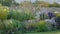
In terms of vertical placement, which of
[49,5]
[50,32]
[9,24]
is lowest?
A: [50,32]

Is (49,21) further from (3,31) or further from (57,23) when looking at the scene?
(3,31)

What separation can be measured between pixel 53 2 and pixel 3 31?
24.0 inches

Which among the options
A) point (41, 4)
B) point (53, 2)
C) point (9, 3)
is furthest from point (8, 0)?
point (53, 2)

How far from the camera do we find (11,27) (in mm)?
1632

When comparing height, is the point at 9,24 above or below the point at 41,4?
below

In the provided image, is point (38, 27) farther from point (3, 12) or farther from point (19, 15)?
point (3, 12)

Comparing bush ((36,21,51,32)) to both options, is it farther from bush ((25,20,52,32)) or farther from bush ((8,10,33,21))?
bush ((8,10,33,21))

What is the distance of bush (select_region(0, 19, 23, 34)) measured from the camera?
1.62 m

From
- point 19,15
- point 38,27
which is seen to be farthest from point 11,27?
point 38,27

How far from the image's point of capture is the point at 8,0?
165 centimetres

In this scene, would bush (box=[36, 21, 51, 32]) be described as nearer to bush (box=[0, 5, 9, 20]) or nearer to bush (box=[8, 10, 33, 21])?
bush (box=[8, 10, 33, 21])

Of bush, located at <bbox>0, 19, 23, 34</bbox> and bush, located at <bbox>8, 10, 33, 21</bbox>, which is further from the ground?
bush, located at <bbox>8, 10, 33, 21</bbox>

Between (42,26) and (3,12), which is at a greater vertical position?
(3,12)

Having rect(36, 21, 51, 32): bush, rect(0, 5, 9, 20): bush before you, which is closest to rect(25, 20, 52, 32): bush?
rect(36, 21, 51, 32): bush
